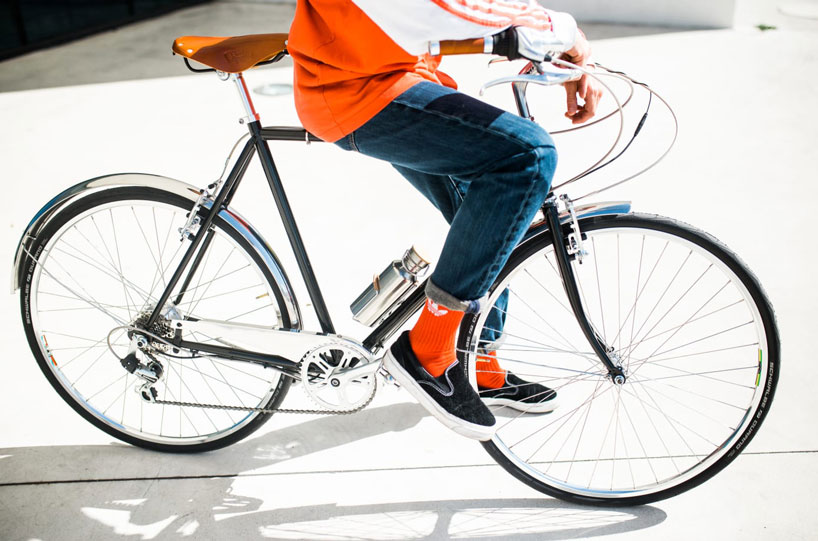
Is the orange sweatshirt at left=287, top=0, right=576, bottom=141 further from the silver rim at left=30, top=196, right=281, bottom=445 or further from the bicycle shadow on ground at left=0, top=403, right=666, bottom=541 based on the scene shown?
the bicycle shadow on ground at left=0, top=403, right=666, bottom=541

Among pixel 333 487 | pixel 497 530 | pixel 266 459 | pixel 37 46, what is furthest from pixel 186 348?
pixel 37 46

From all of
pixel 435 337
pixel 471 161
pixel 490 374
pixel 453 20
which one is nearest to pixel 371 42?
pixel 453 20

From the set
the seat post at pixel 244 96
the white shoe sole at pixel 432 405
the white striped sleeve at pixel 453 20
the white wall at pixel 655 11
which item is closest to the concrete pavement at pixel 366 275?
the white shoe sole at pixel 432 405

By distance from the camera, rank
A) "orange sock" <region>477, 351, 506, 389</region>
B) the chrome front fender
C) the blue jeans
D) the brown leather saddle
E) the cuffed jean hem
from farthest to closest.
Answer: "orange sock" <region>477, 351, 506, 389</region> < the chrome front fender < the brown leather saddle < the cuffed jean hem < the blue jeans

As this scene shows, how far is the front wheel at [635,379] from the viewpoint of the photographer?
1.80m

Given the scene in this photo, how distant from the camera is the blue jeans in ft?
5.06

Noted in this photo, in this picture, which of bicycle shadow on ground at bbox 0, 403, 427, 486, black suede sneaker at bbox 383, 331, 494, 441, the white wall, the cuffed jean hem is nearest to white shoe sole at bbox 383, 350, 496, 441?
black suede sneaker at bbox 383, 331, 494, 441

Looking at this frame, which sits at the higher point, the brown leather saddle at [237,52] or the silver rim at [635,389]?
the brown leather saddle at [237,52]

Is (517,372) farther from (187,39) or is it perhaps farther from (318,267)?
(187,39)

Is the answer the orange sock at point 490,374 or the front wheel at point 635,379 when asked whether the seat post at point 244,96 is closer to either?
the front wheel at point 635,379

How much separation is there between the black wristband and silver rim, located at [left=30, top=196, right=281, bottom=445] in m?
0.92

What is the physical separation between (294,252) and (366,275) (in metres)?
1.15

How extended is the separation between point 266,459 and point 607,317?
140cm

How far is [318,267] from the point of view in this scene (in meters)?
3.15
